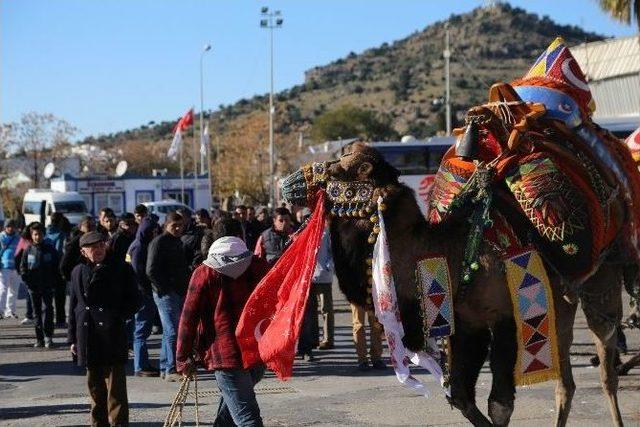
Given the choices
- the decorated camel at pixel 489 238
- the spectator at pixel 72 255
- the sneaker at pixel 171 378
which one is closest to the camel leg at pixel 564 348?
the decorated camel at pixel 489 238

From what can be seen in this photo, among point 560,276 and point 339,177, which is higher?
point 339,177

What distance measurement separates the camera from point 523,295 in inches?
261

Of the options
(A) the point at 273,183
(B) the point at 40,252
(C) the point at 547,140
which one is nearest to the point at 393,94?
(A) the point at 273,183

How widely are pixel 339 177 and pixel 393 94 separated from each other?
390 ft

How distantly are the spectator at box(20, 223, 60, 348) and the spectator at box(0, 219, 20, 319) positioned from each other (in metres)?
2.39

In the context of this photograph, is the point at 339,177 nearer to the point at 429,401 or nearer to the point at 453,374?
the point at 453,374

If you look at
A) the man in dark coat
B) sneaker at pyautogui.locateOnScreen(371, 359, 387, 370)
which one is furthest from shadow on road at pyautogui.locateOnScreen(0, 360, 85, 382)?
the man in dark coat

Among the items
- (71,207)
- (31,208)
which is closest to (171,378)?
(71,207)

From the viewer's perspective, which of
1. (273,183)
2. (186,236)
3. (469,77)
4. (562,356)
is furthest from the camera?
(469,77)

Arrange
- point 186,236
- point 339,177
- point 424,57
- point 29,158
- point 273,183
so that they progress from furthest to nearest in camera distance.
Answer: point 424,57, point 29,158, point 273,183, point 186,236, point 339,177

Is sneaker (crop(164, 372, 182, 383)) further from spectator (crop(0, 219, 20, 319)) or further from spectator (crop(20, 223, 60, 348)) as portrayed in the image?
spectator (crop(0, 219, 20, 319))

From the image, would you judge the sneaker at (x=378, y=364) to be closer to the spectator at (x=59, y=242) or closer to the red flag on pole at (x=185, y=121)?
the spectator at (x=59, y=242)

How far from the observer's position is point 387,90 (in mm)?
129500

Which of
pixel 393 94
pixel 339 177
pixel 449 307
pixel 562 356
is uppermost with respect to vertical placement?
pixel 393 94
